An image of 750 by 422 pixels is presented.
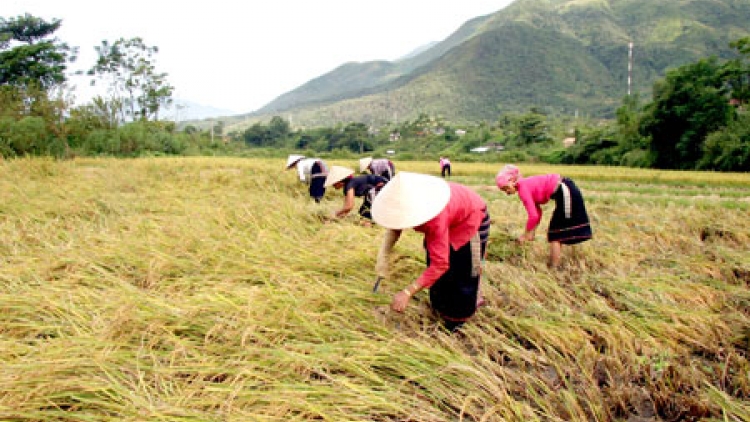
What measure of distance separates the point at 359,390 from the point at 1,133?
14914 mm

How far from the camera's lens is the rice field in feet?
5.14

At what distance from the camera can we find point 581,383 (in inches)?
76.7

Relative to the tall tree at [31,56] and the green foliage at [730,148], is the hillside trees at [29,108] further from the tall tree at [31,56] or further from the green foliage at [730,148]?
the green foliage at [730,148]

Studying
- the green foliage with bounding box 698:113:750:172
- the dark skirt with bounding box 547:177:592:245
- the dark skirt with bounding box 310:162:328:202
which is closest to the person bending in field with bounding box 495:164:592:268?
the dark skirt with bounding box 547:177:592:245

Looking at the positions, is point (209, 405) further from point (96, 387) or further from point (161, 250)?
point (161, 250)

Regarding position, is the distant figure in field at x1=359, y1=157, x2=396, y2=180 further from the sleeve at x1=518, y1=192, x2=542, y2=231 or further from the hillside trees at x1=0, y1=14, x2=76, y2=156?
the hillside trees at x1=0, y1=14, x2=76, y2=156

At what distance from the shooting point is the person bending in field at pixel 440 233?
1938 mm

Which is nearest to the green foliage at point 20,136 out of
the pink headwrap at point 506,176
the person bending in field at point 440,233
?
the pink headwrap at point 506,176

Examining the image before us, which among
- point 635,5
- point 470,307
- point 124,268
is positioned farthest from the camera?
point 635,5

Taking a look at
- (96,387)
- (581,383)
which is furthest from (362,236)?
(96,387)

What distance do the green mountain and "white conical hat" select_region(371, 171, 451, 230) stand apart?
70932 mm

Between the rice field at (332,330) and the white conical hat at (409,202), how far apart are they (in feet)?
1.91

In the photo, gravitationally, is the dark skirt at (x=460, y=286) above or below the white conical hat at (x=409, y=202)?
below

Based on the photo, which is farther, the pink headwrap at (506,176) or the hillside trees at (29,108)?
the hillside trees at (29,108)
